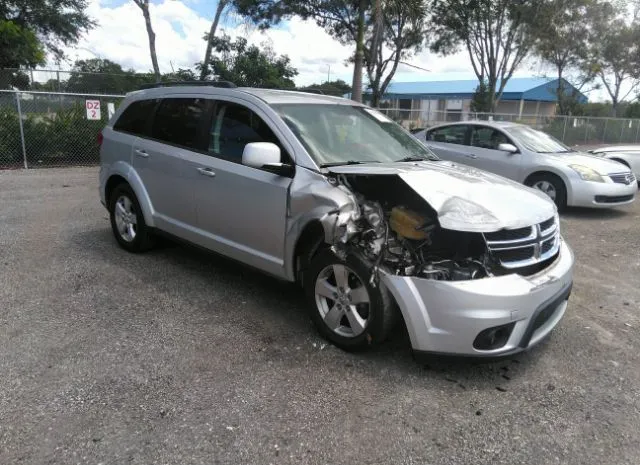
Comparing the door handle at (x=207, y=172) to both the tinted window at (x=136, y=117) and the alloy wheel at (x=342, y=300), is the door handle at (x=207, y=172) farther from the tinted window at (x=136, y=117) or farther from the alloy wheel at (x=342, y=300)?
the alloy wheel at (x=342, y=300)

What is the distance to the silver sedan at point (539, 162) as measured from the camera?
27.2 ft

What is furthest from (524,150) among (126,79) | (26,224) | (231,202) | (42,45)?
(42,45)

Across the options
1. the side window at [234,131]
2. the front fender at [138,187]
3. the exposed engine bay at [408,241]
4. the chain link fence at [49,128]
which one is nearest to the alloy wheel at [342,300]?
the exposed engine bay at [408,241]

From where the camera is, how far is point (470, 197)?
10.9 ft

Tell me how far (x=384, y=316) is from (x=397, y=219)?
2.02ft

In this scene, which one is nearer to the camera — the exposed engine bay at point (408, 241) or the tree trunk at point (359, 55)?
the exposed engine bay at point (408, 241)

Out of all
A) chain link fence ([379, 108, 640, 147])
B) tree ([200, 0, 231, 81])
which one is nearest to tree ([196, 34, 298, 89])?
tree ([200, 0, 231, 81])

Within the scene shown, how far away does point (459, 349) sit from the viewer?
308 centimetres

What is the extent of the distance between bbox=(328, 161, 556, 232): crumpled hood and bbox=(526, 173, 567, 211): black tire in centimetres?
511

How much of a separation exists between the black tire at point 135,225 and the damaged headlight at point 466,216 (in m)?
3.34

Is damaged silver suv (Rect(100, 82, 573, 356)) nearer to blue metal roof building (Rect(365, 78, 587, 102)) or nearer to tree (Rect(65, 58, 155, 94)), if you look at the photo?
tree (Rect(65, 58, 155, 94))

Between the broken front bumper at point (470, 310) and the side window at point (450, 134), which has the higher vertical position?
the side window at point (450, 134)

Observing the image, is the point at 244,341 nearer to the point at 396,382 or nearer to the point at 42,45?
the point at 396,382

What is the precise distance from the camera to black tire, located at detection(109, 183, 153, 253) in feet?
17.6
